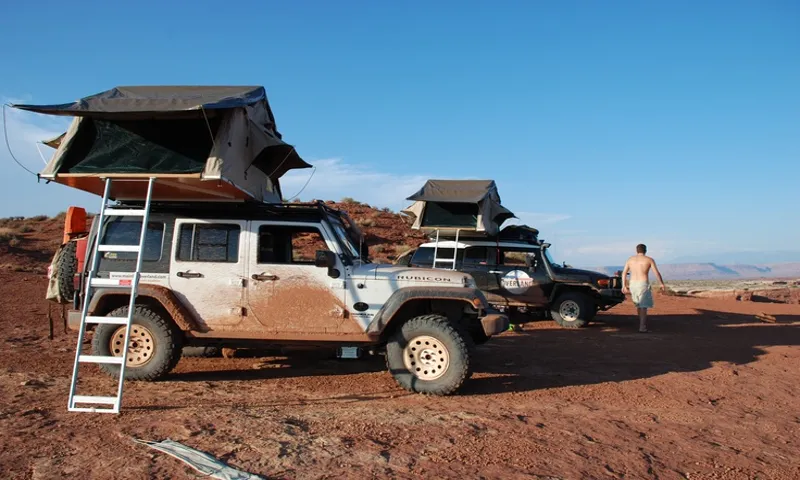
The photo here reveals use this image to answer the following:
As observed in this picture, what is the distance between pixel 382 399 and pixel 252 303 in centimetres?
173

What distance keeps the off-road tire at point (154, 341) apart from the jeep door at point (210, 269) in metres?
0.34

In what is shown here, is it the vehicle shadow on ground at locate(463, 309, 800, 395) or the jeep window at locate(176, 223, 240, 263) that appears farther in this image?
the vehicle shadow on ground at locate(463, 309, 800, 395)

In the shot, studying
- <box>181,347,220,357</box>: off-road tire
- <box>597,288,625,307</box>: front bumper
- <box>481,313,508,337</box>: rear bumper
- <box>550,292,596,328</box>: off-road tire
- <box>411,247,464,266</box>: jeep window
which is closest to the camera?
<box>481,313,508,337</box>: rear bumper

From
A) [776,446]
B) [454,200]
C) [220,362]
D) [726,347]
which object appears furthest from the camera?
[454,200]

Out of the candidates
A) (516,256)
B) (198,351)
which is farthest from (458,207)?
(198,351)

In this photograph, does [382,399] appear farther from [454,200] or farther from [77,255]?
[454,200]

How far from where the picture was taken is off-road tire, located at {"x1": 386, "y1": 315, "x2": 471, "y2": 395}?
600cm

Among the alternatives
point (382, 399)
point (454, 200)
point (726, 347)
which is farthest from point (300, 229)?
point (726, 347)

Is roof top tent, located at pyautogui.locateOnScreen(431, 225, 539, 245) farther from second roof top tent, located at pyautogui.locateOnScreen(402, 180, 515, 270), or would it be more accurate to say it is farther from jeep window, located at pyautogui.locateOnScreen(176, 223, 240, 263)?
jeep window, located at pyautogui.locateOnScreen(176, 223, 240, 263)

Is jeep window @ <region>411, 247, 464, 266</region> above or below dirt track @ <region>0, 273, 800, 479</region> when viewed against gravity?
above

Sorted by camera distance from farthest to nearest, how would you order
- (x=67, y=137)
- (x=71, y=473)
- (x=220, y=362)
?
(x=220, y=362), (x=67, y=137), (x=71, y=473)

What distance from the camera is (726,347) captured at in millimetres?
9766

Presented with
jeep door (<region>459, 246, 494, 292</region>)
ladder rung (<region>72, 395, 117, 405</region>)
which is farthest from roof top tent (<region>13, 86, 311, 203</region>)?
jeep door (<region>459, 246, 494, 292</region>)

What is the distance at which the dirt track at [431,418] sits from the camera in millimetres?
4023
